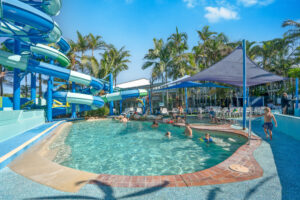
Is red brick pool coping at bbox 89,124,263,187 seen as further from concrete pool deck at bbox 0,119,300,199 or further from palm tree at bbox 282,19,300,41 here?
palm tree at bbox 282,19,300,41

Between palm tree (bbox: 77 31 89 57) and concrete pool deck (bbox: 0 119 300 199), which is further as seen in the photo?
palm tree (bbox: 77 31 89 57)

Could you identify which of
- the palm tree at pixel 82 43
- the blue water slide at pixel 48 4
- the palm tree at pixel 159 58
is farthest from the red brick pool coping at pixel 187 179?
the palm tree at pixel 82 43

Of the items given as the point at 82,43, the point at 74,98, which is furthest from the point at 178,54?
the point at 82,43

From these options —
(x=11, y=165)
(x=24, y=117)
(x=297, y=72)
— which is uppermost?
(x=297, y=72)

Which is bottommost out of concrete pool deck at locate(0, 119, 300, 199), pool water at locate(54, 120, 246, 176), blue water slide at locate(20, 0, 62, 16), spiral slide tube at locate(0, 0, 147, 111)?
pool water at locate(54, 120, 246, 176)

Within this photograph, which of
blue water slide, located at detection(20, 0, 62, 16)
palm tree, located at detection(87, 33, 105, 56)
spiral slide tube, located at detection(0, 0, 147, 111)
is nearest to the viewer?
spiral slide tube, located at detection(0, 0, 147, 111)

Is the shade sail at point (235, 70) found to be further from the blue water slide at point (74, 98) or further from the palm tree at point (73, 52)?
the palm tree at point (73, 52)

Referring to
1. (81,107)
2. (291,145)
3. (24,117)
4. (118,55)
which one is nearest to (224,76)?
(291,145)

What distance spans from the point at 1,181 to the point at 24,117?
5659mm

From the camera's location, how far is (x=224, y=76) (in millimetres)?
9539

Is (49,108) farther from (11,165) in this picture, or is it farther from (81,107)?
(11,165)

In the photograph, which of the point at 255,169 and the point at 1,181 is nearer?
the point at 1,181

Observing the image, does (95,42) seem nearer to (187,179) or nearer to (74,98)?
(74,98)

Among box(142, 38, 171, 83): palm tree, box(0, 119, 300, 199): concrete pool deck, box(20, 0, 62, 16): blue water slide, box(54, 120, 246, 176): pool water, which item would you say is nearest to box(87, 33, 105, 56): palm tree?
box(142, 38, 171, 83): palm tree
